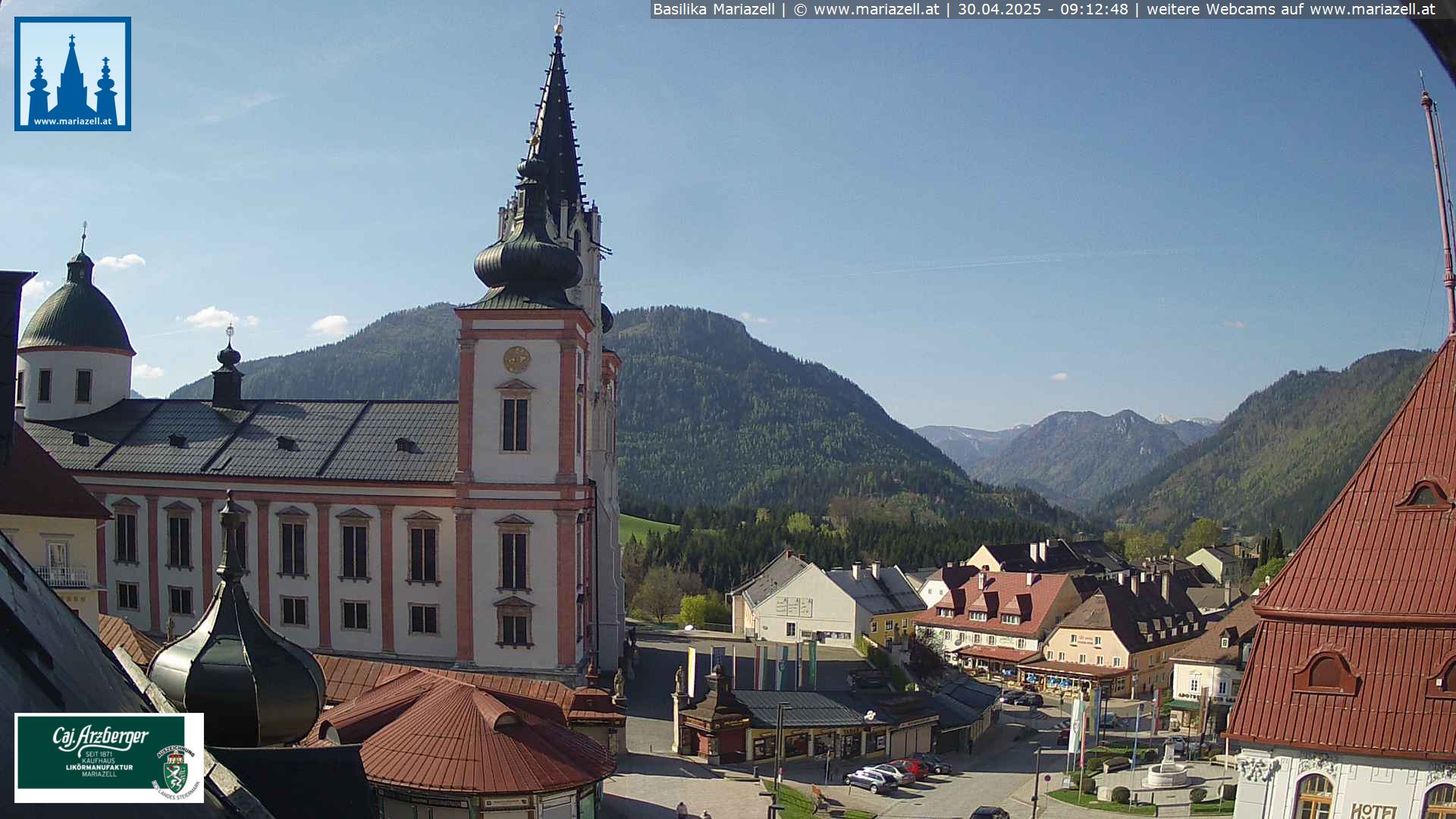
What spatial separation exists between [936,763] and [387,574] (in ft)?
65.9

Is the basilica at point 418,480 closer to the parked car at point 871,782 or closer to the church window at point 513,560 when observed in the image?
the church window at point 513,560

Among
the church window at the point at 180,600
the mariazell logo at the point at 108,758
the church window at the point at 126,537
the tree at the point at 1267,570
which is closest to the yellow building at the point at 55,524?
the church window at the point at 180,600

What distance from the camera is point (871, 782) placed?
35.8 metres

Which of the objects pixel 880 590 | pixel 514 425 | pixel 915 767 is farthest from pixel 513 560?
pixel 880 590

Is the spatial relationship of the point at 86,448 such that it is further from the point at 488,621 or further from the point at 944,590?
the point at 944,590

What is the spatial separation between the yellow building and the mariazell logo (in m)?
23.7

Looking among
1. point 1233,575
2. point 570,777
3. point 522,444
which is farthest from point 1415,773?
point 1233,575

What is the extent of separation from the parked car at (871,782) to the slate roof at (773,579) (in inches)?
1343

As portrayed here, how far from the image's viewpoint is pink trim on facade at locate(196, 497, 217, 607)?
40.8 metres

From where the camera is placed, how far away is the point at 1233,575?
4478 inches

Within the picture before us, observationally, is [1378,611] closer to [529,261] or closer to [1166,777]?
[1166,777]

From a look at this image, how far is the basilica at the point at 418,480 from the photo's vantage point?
36.6 metres

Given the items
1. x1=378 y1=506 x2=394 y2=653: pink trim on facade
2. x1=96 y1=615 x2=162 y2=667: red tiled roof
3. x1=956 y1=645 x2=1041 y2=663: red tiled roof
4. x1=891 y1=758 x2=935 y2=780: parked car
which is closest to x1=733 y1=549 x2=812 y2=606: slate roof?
x1=956 y1=645 x2=1041 y2=663: red tiled roof

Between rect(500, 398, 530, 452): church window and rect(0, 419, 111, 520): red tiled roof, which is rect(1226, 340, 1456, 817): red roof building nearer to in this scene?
rect(500, 398, 530, 452): church window
